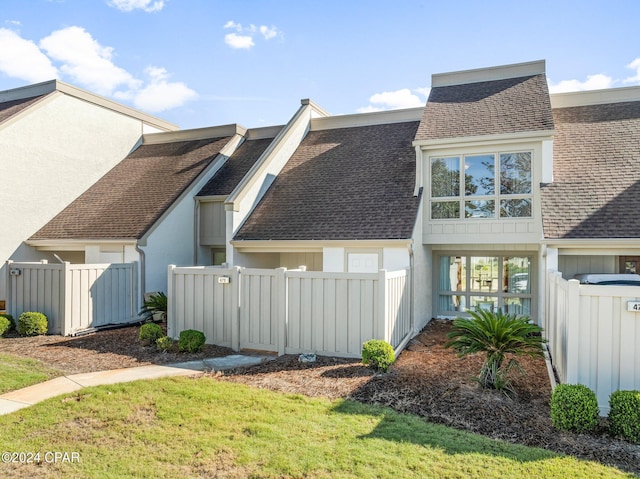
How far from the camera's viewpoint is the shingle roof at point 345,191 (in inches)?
460

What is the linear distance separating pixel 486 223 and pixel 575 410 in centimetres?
702

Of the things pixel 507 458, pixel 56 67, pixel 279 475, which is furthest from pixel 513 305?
pixel 56 67

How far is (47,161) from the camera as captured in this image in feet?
50.9

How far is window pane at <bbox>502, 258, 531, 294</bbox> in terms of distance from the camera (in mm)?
12281

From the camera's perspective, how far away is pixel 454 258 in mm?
13008

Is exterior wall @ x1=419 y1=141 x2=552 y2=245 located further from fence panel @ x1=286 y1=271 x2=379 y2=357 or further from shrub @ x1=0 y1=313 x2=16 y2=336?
shrub @ x1=0 y1=313 x2=16 y2=336

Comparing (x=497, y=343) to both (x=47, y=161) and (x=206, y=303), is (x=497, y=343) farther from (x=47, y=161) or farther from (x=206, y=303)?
(x=47, y=161)

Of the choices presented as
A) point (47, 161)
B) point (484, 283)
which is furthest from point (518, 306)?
point (47, 161)

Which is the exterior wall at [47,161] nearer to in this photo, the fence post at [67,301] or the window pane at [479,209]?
the fence post at [67,301]

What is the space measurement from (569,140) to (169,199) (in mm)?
13094

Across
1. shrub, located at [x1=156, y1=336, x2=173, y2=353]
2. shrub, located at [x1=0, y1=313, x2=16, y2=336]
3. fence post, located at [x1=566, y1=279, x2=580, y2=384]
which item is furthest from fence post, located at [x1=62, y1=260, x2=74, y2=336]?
fence post, located at [x1=566, y1=279, x2=580, y2=384]

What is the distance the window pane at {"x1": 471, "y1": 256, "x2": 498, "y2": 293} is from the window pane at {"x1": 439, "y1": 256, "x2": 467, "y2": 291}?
0.88 feet

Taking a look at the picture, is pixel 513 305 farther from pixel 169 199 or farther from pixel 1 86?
pixel 1 86

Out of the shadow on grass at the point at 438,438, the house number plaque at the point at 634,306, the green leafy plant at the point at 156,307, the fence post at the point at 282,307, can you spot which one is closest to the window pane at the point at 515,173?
the house number plaque at the point at 634,306
